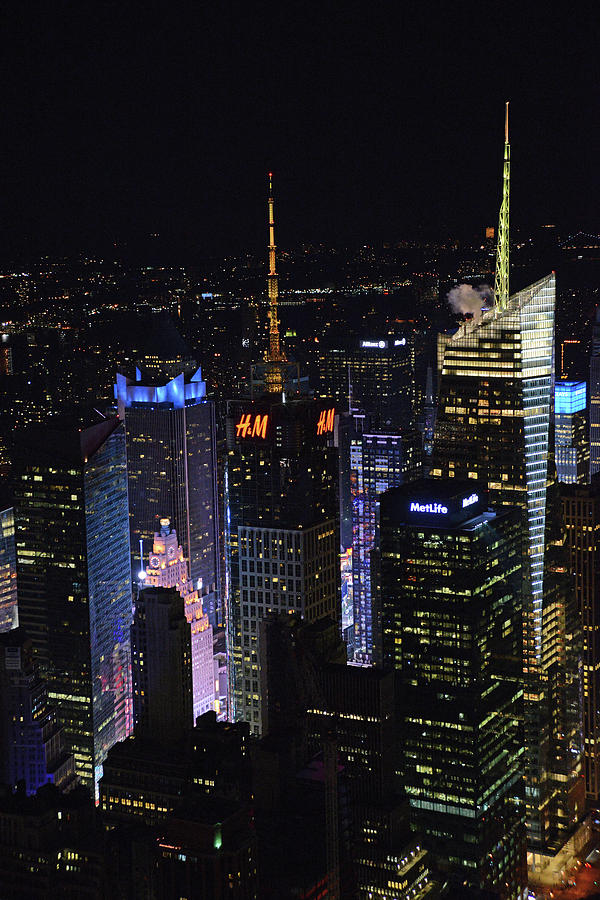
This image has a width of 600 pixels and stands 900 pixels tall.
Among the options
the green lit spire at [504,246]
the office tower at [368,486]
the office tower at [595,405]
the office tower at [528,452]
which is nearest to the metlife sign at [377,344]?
the office tower at [368,486]

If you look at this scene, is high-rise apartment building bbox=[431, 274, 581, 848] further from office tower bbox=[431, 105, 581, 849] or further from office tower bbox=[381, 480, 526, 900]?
office tower bbox=[381, 480, 526, 900]

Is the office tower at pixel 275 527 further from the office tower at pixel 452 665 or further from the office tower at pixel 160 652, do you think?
the office tower at pixel 452 665

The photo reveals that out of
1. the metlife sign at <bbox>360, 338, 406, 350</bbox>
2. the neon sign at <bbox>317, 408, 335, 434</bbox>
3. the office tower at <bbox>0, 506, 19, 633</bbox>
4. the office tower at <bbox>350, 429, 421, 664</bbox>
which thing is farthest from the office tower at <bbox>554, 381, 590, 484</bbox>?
the office tower at <bbox>0, 506, 19, 633</bbox>

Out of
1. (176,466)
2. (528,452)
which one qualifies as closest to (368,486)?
(176,466)

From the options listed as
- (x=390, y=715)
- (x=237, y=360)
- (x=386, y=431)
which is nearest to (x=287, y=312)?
(x=237, y=360)

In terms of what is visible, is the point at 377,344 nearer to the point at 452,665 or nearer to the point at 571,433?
the point at 571,433

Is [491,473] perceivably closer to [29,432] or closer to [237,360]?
[237,360]
